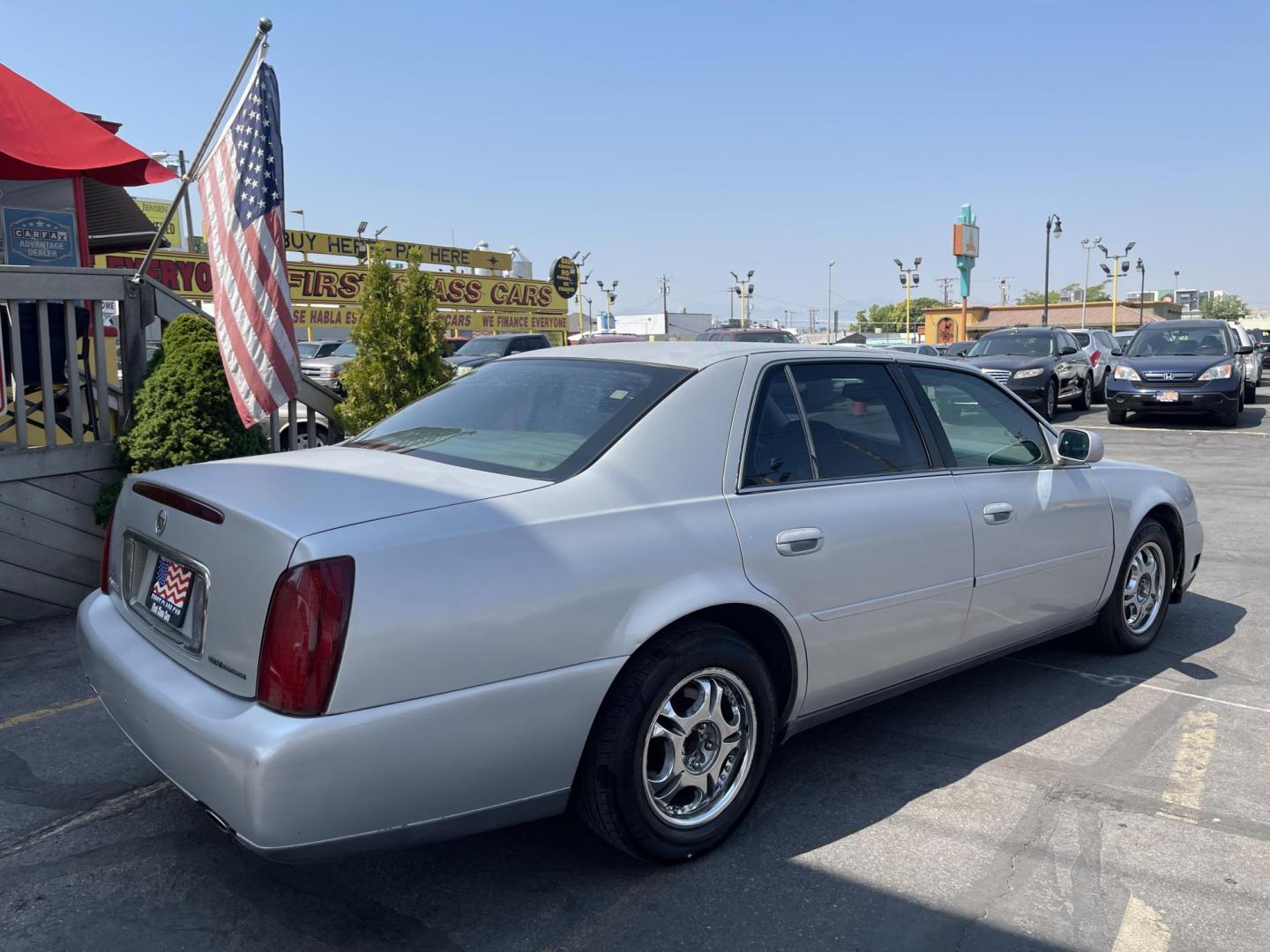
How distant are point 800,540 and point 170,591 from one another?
6.27ft

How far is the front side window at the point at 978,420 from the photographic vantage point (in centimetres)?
419

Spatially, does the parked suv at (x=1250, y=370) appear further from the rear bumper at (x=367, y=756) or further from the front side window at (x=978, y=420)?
the rear bumper at (x=367, y=756)

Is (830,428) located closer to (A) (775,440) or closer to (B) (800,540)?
(A) (775,440)

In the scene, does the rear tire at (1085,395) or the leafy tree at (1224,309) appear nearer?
the rear tire at (1085,395)

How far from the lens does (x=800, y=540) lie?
334 centimetres

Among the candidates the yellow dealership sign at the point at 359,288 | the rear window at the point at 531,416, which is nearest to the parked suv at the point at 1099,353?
the yellow dealership sign at the point at 359,288

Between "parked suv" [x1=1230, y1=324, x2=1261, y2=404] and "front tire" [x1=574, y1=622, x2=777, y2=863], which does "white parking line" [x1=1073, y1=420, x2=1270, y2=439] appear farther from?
"front tire" [x1=574, y1=622, x2=777, y2=863]

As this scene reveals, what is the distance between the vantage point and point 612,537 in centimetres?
290

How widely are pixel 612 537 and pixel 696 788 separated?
866mm

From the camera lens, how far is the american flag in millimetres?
5742

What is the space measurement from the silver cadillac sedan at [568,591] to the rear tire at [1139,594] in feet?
2.67

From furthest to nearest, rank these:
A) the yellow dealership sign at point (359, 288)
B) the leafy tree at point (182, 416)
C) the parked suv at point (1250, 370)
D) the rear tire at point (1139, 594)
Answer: the yellow dealership sign at point (359, 288), the parked suv at point (1250, 370), the leafy tree at point (182, 416), the rear tire at point (1139, 594)

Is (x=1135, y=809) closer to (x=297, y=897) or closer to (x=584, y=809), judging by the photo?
(x=584, y=809)

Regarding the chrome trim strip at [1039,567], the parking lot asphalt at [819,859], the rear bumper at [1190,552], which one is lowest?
the parking lot asphalt at [819,859]
